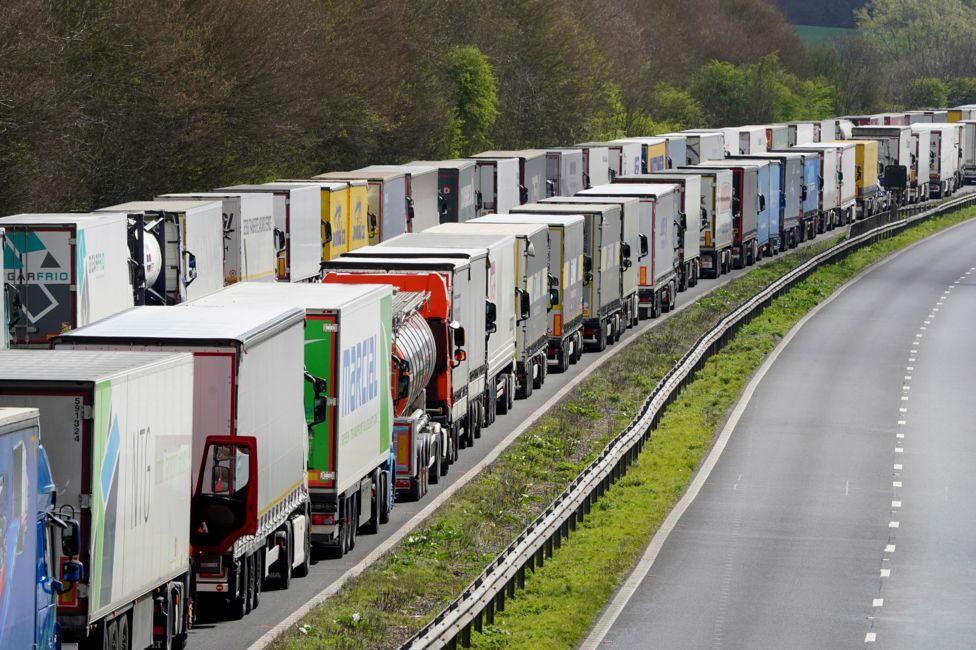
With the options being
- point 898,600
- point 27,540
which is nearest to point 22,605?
point 27,540

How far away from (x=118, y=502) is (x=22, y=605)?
7.95 feet

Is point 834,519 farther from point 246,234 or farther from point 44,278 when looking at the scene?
point 246,234

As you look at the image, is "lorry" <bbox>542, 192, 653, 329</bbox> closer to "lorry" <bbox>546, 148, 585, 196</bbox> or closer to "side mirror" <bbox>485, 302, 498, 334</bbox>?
"side mirror" <bbox>485, 302, 498, 334</bbox>

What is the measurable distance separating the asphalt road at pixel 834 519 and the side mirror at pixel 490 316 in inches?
207

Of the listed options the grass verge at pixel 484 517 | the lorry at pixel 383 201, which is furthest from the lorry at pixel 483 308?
the lorry at pixel 383 201

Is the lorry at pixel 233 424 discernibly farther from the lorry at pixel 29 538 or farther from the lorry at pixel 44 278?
the lorry at pixel 44 278

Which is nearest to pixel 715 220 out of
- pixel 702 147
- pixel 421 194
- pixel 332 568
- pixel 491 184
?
pixel 491 184

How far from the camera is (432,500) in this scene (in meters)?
33.1

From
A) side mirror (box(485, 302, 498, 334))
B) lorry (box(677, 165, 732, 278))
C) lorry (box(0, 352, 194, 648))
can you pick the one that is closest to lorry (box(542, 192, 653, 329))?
lorry (box(677, 165, 732, 278))

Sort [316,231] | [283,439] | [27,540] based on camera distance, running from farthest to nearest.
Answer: [316,231] < [283,439] < [27,540]

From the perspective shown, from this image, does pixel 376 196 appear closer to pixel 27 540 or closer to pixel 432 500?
pixel 432 500

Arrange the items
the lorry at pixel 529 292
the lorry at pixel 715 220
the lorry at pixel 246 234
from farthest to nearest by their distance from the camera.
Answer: the lorry at pixel 715 220
the lorry at pixel 246 234
the lorry at pixel 529 292

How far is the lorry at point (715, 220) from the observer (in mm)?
70188

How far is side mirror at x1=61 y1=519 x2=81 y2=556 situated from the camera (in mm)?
17969
